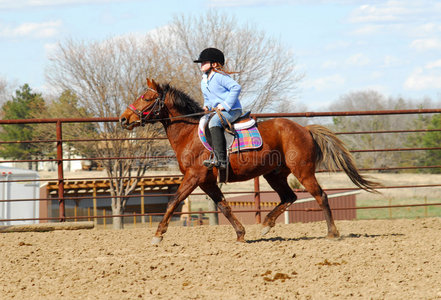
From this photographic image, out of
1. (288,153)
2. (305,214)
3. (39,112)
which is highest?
(39,112)

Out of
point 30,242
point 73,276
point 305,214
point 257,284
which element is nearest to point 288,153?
point 257,284

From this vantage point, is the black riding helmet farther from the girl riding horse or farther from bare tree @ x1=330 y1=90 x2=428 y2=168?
bare tree @ x1=330 y1=90 x2=428 y2=168

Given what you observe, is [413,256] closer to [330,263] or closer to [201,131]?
[330,263]

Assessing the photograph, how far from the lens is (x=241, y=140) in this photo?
5738 millimetres

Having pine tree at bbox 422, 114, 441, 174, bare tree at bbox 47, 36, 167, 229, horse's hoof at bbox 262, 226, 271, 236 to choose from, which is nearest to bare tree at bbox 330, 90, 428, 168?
pine tree at bbox 422, 114, 441, 174

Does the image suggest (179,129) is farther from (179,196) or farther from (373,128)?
(373,128)

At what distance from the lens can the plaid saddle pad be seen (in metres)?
5.72

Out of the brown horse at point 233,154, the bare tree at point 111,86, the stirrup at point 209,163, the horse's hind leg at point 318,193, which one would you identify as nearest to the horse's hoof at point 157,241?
the brown horse at point 233,154

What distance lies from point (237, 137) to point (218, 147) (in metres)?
0.25

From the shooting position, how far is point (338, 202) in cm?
2580

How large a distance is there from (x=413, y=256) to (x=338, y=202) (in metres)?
21.4

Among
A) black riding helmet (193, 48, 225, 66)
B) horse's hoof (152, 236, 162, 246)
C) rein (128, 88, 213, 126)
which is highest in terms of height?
black riding helmet (193, 48, 225, 66)

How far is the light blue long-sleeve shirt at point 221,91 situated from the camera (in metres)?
5.62

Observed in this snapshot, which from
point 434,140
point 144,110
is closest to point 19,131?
point 434,140
